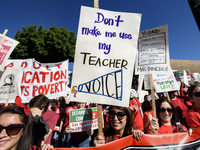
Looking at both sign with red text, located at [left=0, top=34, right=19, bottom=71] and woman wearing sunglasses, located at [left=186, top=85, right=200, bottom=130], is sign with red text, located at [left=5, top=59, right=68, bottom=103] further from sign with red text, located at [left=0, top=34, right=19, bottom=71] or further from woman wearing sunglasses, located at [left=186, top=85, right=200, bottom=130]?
woman wearing sunglasses, located at [left=186, top=85, right=200, bottom=130]

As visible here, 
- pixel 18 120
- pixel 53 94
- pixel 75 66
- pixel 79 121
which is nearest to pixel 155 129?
pixel 79 121

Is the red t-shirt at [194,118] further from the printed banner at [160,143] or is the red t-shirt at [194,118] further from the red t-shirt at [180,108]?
the red t-shirt at [180,108]

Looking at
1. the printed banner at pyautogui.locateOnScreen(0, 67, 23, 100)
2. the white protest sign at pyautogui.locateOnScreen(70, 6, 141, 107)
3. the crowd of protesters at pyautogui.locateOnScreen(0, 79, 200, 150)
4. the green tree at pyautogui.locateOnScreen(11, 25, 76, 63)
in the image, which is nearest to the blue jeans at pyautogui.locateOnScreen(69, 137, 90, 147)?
the crowd of protesters at pyautogui.locateOnScreen(0, 79, 200, 150)

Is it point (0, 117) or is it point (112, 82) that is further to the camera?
point (112, 82)

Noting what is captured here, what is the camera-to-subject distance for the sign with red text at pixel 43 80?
3.85 meters

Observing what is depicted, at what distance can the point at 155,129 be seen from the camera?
1.66 m

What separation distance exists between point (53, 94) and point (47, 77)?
664mm

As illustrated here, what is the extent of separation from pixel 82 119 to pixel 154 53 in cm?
183

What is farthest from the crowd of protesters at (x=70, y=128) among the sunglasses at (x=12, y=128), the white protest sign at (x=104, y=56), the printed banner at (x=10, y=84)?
the printed banner at (x=10, y=84)

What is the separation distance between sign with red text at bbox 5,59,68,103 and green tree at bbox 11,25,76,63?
1420 cm

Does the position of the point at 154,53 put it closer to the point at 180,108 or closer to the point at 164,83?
the point at 180,108

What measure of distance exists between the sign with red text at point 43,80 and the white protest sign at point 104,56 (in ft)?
8.28

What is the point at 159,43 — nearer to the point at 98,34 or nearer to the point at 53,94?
the point at 98,34

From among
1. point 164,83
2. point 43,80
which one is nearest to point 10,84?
point 43,80
